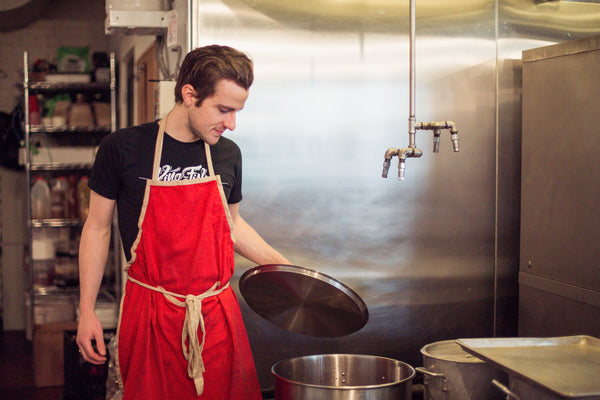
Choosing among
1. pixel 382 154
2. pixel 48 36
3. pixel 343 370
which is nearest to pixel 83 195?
pixel 48 36

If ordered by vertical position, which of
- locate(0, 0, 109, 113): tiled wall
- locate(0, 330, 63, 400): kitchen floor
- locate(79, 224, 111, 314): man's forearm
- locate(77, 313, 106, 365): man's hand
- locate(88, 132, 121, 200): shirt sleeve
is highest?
locate(0, 0, 109, 113): tiled wall

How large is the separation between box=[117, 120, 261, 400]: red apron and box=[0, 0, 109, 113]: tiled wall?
494cm

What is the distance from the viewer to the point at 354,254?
9.20ft

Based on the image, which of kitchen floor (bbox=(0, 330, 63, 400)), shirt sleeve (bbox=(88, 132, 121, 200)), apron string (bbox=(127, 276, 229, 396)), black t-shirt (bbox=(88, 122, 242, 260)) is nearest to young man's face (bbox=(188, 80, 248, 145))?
black t-shirt (bbox=(88, 122, 242, 260))

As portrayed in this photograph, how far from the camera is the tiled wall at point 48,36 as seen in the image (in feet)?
20.9

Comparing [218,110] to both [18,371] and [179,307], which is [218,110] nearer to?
[179,307]

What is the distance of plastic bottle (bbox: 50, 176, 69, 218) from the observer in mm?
5316

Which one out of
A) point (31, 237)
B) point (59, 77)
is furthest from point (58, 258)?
point (59, 77)

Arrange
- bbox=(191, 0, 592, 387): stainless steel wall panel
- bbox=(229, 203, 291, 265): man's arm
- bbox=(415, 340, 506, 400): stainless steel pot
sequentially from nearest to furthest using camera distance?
bbox=(415, 340, 506, 400): stainless steel pot
bbox=(229, 203, 291, 265): man's arm
bbox=(191, 0, 592, 387): stainless steel wall panel

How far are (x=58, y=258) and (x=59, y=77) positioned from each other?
1424mm

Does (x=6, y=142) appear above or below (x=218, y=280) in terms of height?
above

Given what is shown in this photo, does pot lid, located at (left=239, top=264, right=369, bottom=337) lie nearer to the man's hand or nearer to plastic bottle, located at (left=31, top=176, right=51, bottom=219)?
the man's hand

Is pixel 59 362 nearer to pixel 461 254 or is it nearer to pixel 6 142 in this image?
pixel 6 142

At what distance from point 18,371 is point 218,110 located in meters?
3.96
